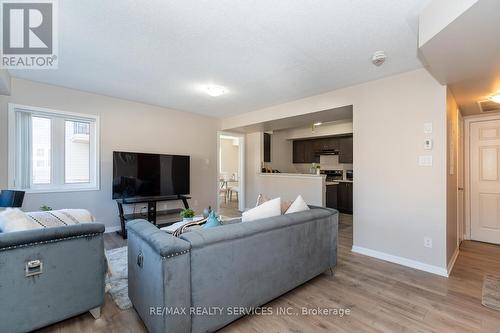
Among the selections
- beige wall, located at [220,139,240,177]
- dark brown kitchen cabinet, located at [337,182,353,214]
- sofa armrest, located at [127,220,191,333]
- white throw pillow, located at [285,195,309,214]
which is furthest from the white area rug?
beige wall, located at [220,139,240,177]

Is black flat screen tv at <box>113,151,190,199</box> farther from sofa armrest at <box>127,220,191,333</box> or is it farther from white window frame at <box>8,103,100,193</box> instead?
sofa armrest at <box>127,220,191,333</box>

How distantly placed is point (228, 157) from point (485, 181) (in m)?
7.55

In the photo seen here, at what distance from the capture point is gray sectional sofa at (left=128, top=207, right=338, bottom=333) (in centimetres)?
143

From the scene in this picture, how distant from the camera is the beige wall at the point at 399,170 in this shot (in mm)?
2699

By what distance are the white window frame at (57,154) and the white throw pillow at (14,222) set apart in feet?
7.64

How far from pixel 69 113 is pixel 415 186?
5169 mm

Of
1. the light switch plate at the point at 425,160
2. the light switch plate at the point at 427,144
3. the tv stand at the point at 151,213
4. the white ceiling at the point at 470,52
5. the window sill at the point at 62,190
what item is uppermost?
the white ceiling at the point at 470,52

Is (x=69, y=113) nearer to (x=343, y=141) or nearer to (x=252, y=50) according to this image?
(x=252, y=50)

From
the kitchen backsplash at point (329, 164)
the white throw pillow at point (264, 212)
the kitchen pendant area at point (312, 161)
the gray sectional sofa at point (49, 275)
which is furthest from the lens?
the kitchen backsplash at point (329, 164)

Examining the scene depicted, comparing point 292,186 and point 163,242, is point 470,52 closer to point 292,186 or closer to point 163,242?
point 163,242

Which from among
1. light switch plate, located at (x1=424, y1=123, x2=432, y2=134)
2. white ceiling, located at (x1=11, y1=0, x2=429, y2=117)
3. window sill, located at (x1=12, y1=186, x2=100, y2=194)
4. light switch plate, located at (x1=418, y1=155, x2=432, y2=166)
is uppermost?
white ceiling, located at (x1=11, y1=0, x2=429, y2=117)

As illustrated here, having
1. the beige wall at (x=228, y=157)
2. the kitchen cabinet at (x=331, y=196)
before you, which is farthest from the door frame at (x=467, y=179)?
the beige wall at (x=228, y=157)

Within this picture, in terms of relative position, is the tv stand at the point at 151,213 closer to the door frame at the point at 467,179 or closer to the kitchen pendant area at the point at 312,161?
the kitchen pendant area at the point at 312,161

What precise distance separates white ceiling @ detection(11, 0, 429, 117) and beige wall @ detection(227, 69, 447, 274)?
11.7 inches
